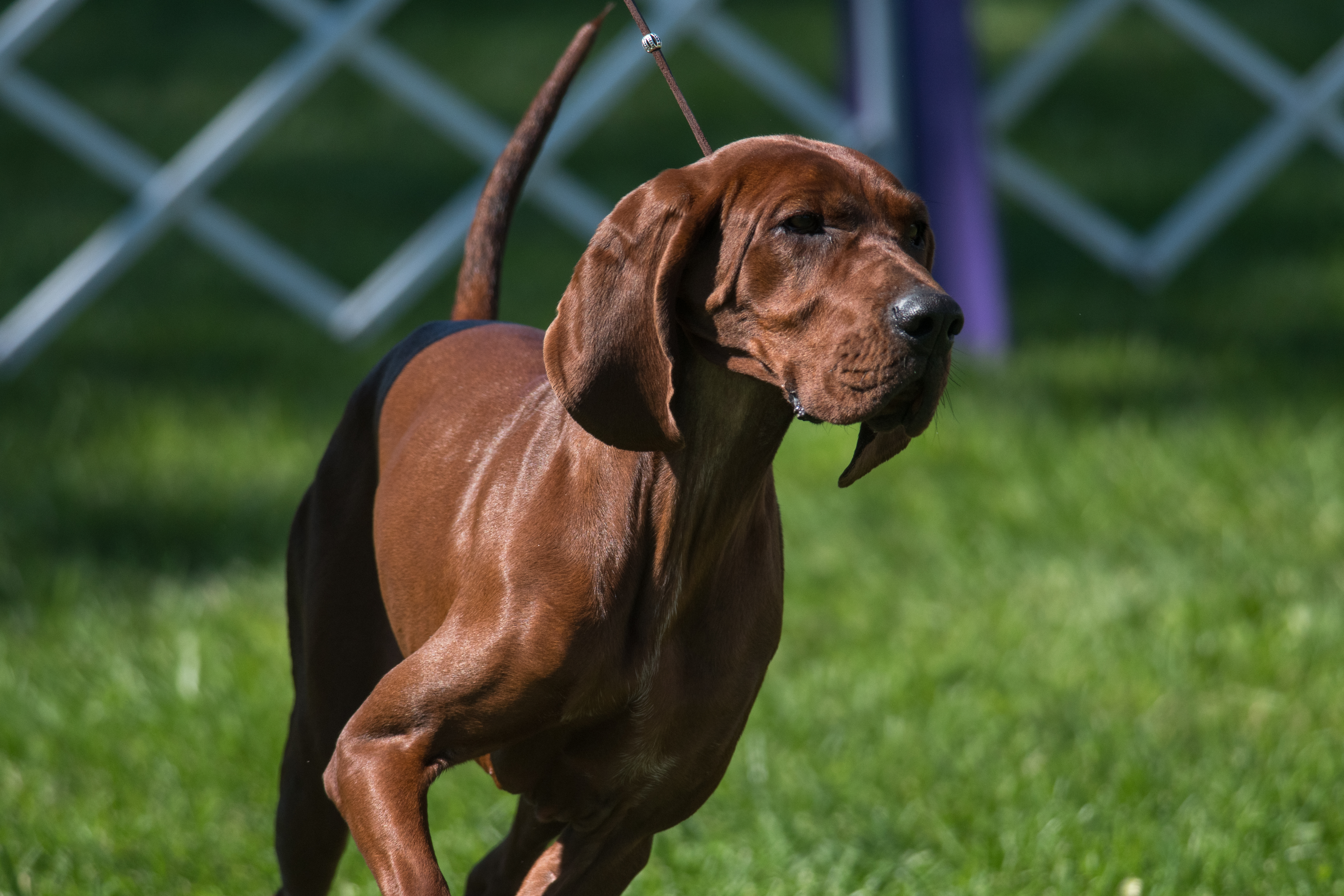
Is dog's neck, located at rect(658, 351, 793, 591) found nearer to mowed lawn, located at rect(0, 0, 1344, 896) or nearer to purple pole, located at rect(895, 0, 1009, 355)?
mowed lawn, located at rect(0, 0, 1344, 896)

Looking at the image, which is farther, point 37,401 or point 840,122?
point 840,122

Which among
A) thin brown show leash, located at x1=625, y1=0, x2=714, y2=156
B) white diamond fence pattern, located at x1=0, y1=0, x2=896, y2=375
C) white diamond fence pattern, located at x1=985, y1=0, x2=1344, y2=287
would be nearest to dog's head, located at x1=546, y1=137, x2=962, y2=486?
thin brown show leash, located at x1=625, y1=0, x2=714, y2=156

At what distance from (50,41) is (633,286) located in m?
11.7

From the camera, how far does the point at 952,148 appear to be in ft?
20.9

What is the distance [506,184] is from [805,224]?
3.42 ft

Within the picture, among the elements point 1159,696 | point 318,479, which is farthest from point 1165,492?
point 318,479

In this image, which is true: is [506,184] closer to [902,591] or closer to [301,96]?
[902,591]

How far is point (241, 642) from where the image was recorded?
445 cm

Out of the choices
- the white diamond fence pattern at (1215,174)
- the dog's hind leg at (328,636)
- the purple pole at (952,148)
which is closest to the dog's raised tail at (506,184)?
the dog's hind leg at (328,636)

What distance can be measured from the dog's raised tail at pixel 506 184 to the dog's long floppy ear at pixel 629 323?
2.77ft

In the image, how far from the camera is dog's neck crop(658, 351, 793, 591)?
221 cm

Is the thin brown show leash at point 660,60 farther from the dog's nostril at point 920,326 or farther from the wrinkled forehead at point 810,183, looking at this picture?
the dog's nostril at point 920,326

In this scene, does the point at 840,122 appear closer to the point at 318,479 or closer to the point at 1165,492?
the point at 1165,492

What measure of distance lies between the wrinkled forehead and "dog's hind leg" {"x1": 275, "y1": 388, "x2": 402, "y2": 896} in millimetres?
968
